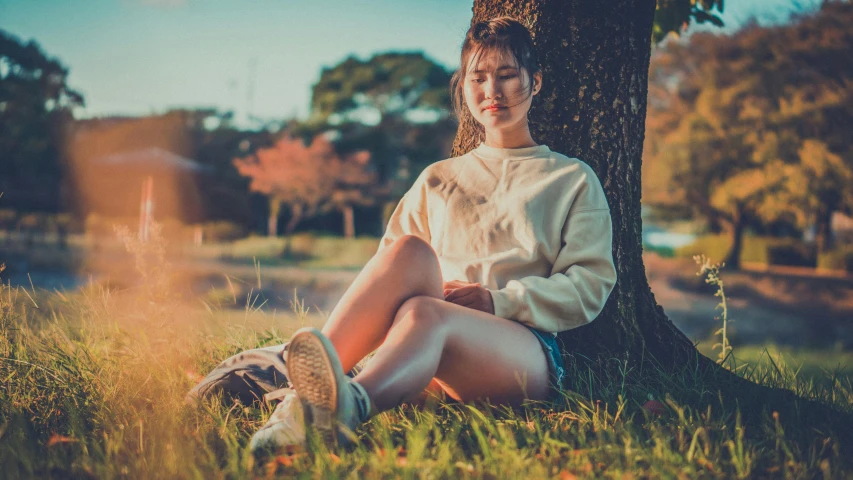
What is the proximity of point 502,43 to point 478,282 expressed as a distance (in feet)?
2.75

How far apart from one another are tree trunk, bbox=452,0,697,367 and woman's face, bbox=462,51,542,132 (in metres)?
0.39

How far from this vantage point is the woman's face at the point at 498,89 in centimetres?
211

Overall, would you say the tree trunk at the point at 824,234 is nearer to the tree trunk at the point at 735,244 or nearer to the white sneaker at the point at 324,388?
the tree trunk at the point at 735,244

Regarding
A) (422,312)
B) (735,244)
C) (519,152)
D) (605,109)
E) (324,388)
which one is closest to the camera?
(324,388)

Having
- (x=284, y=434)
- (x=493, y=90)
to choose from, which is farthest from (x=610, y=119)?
(x=284, y=434)

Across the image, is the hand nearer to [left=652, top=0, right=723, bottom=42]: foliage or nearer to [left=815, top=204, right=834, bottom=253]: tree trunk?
[left=652, top=0, right=723, bottom=42]: foliage

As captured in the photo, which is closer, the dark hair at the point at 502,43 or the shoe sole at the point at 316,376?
the shoe sole at the point at 316,376

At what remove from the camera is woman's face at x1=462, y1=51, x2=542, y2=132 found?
211 cm

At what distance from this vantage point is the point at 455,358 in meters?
1.77

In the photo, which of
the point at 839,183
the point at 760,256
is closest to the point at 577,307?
the point at 839,183

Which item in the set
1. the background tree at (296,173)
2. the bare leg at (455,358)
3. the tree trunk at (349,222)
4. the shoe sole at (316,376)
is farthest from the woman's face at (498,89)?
the tree trunk at (349,222)

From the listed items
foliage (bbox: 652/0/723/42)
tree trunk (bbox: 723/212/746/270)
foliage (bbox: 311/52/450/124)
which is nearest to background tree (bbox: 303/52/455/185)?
foliage (bbox: 311/52/450/124)

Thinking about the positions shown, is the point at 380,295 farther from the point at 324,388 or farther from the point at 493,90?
the point at 493,90

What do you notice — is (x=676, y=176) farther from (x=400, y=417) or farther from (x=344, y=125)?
(x=400, y=417)
